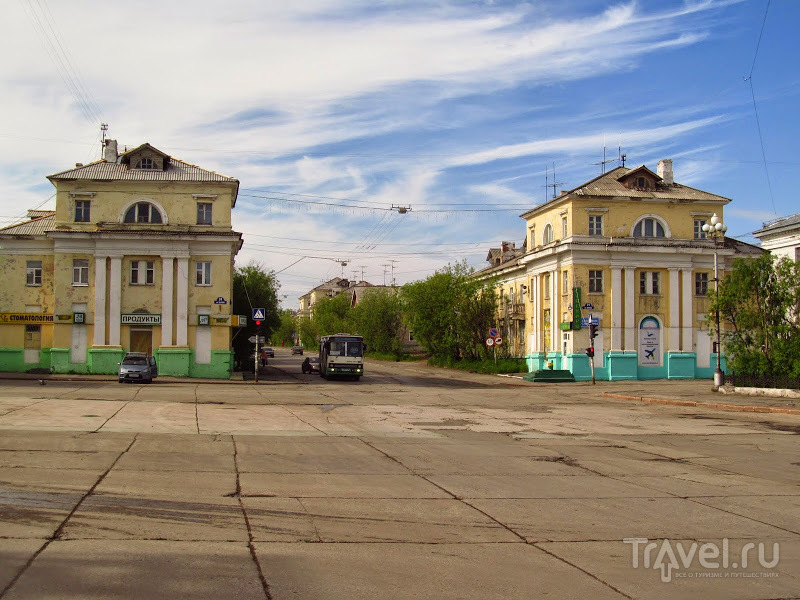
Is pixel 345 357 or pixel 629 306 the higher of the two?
pixel 629 306

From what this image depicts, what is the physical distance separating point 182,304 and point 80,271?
20.9 feet

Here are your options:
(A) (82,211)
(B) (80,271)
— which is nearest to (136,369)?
(B) (80,271)

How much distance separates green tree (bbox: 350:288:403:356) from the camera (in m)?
95.6

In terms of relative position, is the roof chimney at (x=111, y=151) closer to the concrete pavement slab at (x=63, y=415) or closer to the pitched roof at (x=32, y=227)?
the pitched roof at (x=32, y=227)

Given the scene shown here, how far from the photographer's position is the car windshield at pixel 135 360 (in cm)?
3884

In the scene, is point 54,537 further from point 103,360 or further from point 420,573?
point 103,360

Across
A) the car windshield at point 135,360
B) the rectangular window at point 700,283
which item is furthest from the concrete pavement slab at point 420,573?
the rectangular window at point 700,283

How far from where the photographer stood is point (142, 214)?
4553 centimetres

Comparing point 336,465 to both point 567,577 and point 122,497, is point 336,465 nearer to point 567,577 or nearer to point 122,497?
point 122,497

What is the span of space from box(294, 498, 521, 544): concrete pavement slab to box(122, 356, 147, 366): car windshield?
31446 mm

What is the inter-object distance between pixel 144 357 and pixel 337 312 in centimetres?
8226

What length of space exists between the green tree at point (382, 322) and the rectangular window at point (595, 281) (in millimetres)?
45300

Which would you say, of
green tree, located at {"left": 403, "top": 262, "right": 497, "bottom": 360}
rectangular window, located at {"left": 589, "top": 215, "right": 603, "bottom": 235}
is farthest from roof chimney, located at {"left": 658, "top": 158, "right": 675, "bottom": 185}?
green tree, located at {"left": 403, "top": 262, "right": 497, "bottom": 360}

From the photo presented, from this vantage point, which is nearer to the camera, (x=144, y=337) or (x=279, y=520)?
(x=279, y=520)
